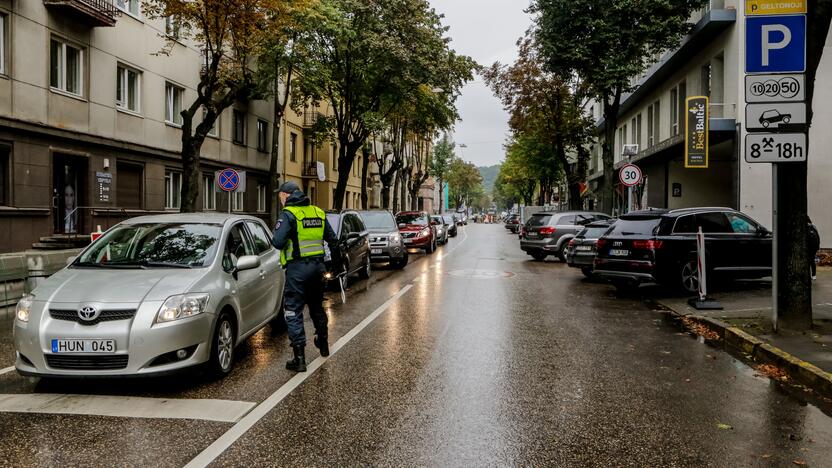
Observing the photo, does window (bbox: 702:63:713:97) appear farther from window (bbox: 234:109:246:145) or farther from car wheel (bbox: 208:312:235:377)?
car wheel (bbox: 208:312:235:377)

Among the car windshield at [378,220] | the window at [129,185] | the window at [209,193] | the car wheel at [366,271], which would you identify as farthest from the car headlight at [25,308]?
the window at [209,193]

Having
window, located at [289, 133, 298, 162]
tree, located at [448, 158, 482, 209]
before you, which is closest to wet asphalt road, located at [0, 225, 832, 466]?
window, located at [289, 133, 298, 162]

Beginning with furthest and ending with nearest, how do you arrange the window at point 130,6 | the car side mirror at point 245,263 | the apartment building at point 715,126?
the window at point 130,6 < the apartment building at point 715,126 < the car side mirror at point 245,263

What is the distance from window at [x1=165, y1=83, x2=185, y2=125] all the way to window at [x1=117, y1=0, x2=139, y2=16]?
302 cm

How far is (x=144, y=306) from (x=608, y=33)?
2119 centimetres

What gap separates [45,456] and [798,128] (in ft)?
26.9

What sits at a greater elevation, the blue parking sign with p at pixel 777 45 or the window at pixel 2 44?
the window at pixel 2 44

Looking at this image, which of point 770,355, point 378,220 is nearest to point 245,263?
point 770,355

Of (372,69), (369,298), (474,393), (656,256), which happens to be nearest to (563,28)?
(372,69)

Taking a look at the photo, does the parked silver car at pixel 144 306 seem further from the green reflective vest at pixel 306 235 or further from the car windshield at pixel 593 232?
the car windshield at pixel 593 232

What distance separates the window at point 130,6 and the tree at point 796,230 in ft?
64.8

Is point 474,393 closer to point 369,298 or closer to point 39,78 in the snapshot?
point 369,298

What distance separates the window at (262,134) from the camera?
3306 centimetres

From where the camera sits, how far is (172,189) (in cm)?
2475
